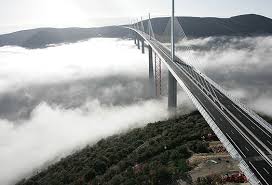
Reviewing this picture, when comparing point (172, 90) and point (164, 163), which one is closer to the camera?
point (164, 163)

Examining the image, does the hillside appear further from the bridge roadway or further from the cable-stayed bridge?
the cable-stayed bridge

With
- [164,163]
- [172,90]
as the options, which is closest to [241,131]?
[164,163]

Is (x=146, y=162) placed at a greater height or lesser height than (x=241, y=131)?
lesser

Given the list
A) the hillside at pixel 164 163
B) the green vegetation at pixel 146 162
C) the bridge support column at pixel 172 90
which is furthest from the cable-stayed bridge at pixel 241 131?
the bridge support column at pixel 172 90

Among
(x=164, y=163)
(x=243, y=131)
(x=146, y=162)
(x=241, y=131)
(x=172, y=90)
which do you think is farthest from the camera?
(x=172, y=90)

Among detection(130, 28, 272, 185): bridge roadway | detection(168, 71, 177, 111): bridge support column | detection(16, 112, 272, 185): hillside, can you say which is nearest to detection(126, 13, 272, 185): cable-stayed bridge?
detection(130, 28, 272, 185): bridge roadway

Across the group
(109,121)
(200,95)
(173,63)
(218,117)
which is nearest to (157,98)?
(109,121)

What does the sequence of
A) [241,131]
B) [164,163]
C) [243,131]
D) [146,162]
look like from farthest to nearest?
[146,162] → [243,131] → [241,131] → [164,163]

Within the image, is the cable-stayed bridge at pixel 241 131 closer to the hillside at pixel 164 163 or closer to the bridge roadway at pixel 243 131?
the bridge roadway at pixel 243 131

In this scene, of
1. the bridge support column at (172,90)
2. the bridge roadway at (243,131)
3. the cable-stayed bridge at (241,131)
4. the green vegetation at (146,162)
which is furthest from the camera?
the bridge support column at (172,90)

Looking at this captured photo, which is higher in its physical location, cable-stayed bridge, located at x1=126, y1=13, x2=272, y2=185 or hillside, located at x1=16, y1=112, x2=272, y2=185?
cable-stayed bridge, located at x1=126, y1=13, x2=272, y2=185

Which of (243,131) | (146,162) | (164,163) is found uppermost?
(243,131)

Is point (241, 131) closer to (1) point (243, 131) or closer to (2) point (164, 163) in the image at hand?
(1) point (243, 131)
